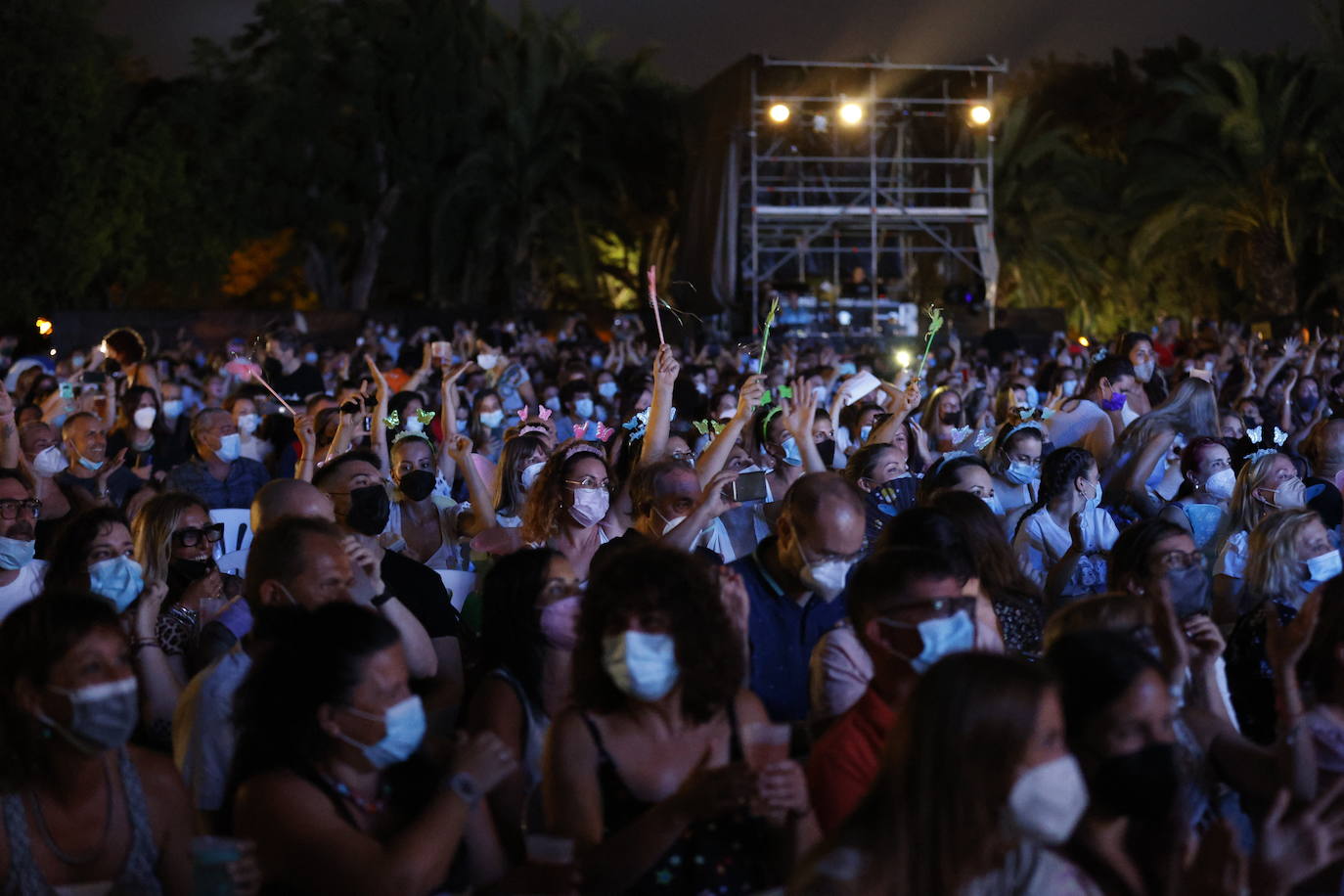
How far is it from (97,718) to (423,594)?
216 cm

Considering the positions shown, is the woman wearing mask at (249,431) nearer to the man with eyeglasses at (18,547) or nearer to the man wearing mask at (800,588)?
the man with eyeglasses at (18,547)

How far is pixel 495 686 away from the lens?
411cm

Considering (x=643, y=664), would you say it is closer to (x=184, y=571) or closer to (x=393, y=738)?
(x=393, y=738)

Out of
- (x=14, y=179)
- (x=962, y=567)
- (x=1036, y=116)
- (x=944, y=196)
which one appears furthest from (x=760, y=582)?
(x=1036, y=116)

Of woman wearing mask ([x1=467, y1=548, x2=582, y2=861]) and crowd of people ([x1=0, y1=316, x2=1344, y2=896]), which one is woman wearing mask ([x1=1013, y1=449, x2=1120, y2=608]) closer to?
crowd of people ([x1=0, y1=316, x2=1344, y2=896])

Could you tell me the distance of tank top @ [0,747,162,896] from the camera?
332 centimetres

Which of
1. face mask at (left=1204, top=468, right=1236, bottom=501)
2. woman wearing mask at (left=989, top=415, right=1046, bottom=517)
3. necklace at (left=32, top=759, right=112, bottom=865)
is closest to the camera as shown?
necklace at (left=32, top=759, right=112, bottom=865)

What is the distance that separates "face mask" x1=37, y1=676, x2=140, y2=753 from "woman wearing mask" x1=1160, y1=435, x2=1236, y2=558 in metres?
5.36

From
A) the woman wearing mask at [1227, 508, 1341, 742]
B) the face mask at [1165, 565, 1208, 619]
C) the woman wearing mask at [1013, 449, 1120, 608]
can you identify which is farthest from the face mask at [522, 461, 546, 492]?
the woman wearing mask at [1227, 508, 1341, 742]

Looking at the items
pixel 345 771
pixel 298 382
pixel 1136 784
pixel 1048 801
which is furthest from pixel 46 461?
pixel 1048 801

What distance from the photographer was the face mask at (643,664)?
11.5 feet

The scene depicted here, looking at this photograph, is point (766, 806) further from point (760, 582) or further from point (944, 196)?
point (944, 196)

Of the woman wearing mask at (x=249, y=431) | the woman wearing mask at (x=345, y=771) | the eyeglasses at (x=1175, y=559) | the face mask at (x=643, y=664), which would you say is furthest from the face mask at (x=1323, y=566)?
the woman wearing mask at (x=249, y=431)

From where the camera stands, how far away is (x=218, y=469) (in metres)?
8.99
